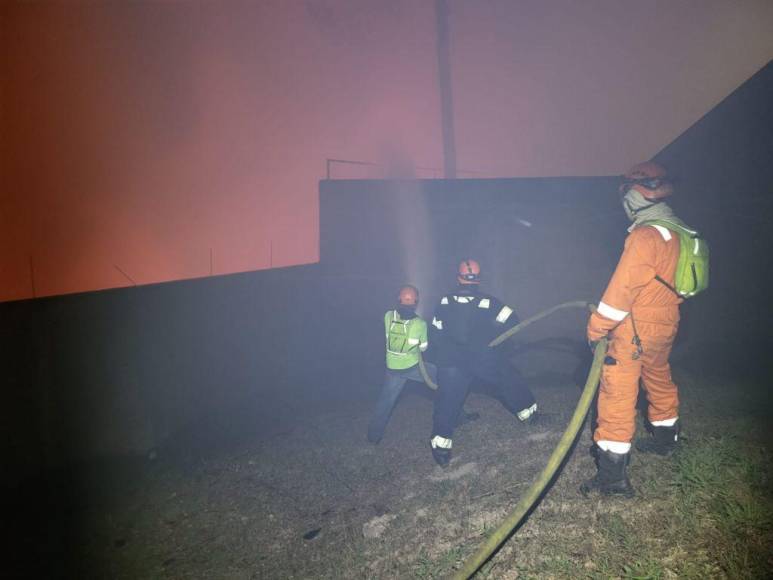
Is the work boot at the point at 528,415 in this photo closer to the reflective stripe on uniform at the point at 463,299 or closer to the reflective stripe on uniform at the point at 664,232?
the reflective stripe on uniform at the point at 463,299

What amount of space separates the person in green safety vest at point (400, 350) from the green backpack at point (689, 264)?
2.36 m

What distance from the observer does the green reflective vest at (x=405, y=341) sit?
4.61 m

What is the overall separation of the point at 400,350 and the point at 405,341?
4.8 inches

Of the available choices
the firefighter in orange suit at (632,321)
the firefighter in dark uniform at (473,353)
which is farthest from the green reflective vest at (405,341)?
the firefighter in orange suit at (632,321)

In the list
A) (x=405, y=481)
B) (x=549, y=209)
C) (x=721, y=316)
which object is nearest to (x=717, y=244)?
(x=721, y=316)

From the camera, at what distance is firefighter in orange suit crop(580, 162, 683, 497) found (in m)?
2.89

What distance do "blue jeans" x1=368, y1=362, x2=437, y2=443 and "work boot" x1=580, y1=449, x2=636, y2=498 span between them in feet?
6.70

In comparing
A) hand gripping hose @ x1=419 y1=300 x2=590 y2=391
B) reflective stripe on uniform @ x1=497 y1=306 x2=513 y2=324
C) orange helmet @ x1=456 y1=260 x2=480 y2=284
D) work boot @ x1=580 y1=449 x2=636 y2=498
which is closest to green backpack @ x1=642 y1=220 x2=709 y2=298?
hand gripping hose @ x1=419 y1=300 x2=590 y2=391

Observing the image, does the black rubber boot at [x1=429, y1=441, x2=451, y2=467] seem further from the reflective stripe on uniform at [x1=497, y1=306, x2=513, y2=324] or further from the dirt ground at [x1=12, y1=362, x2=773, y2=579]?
the reflective stripe on uniform at [x1=497, y1=306, x2=513, y2=324]

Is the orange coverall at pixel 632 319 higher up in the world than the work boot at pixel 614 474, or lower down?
higher up

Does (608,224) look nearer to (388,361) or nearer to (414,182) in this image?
(414,182)

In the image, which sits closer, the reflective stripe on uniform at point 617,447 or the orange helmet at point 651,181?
the reflective stripe on uniform at point 617,447

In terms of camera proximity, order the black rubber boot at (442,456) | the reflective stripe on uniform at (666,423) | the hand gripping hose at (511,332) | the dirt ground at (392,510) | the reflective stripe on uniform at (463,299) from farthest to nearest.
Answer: the reflective stripe on uniform at (463,299), the hand gripping hose at (511,332), the black rubber boot at (442,456), the reflective stripe on uniform at (666,423), the dirt ground at (392,510)

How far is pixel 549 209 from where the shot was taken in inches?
388
